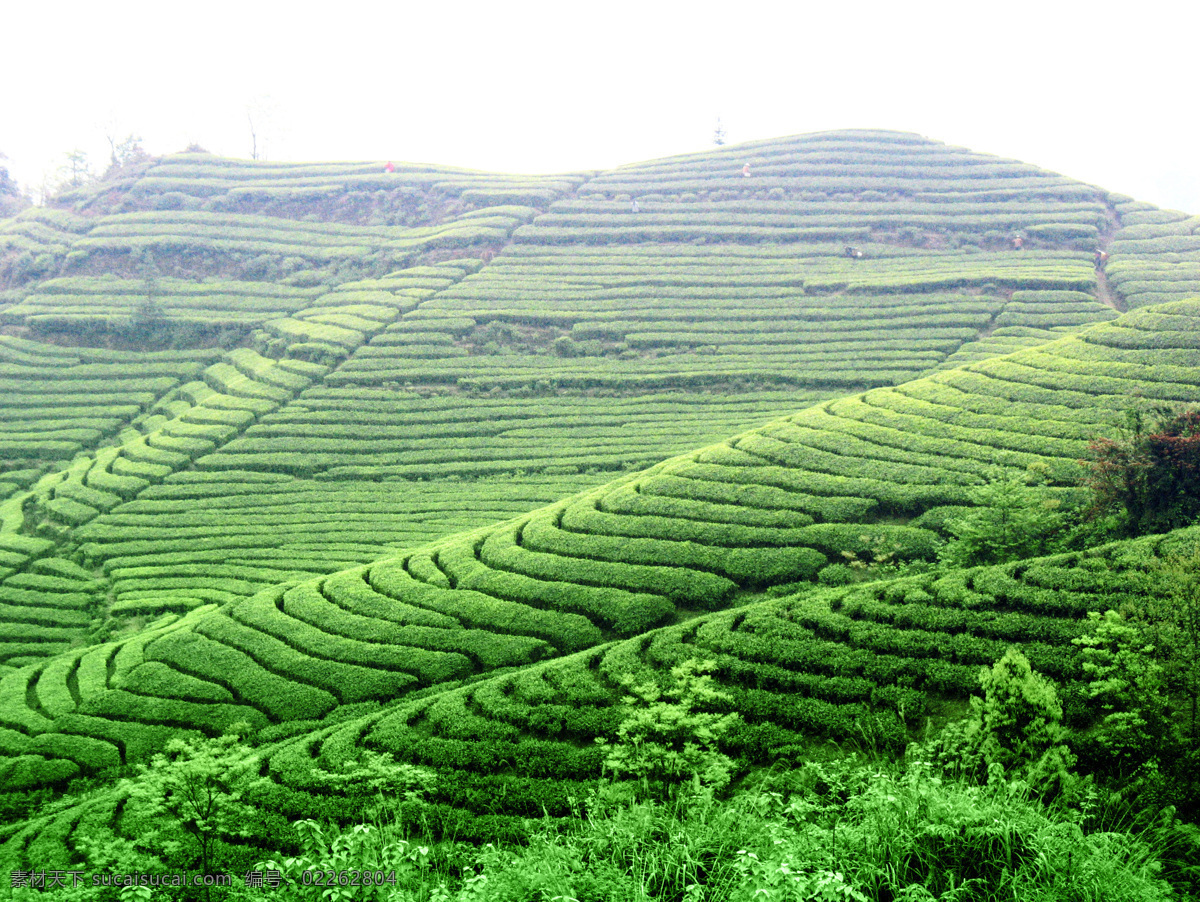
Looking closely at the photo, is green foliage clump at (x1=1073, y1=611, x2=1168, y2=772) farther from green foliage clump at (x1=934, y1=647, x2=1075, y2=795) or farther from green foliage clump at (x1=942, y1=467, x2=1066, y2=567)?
green foliage clump at (x1=942, y1=467, x2=1066, y2=567)

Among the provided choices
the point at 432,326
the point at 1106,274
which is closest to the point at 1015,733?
the point at 432,326

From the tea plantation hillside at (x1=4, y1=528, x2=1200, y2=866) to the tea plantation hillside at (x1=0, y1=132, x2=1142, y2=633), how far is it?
14.6 meters

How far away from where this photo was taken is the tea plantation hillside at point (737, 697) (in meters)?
15.5

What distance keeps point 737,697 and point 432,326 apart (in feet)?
144

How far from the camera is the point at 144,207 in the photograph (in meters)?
79.0

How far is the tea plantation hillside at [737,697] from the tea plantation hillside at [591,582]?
338mm

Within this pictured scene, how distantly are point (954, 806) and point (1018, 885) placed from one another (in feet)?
3.34

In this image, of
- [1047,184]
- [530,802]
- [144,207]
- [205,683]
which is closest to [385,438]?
[205,683]

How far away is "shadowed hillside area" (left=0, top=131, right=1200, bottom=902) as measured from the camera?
1388cm

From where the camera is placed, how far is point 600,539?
25.3 metres

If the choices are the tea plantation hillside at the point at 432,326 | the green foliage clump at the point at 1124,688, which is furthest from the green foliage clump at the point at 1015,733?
the tea plantation hillside at the point at 432,326

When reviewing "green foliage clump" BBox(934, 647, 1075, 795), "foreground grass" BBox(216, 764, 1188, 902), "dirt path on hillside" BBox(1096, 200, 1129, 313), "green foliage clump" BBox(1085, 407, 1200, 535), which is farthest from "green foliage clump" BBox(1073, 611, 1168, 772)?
"dirt path on hillside" BBox(1096, 200, 1129, 313)

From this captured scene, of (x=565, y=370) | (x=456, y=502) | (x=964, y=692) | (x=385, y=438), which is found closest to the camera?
(x=964, y=692)

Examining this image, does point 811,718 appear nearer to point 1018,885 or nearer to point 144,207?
point 1018,885
